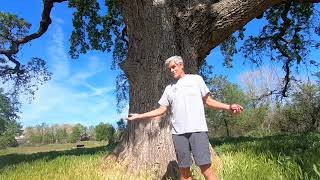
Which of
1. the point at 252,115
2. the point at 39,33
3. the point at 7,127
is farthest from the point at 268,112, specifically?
the point at 7,127

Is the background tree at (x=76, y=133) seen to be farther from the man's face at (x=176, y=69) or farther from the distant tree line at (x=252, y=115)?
the man's face at (x=176, y=69)

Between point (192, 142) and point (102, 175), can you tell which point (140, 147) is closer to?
point (102, 175)

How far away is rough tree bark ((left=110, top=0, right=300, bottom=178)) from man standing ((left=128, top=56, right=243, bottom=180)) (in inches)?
97.9

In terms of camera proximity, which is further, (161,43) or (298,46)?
(298,46)

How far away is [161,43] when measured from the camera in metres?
8.92

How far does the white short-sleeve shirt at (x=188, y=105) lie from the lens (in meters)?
5.77

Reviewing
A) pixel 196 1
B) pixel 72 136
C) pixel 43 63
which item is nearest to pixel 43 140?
pixel 72 136

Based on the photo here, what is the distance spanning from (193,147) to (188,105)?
0.56 metres

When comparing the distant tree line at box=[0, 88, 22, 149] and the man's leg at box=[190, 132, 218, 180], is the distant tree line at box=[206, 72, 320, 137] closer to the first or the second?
the man's leg at box=[190, 132, 218, 180]

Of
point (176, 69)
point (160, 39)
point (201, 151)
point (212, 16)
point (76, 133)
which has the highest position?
point (76, 133)

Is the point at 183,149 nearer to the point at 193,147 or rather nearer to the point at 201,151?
the point at 193,147

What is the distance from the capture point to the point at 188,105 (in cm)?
583

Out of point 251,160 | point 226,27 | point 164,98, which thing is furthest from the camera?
point 226,27

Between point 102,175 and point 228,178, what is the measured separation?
9.04 feet
